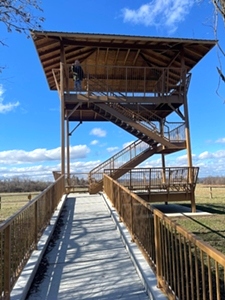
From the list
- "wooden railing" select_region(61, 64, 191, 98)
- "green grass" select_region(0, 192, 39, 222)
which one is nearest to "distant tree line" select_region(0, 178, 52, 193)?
"green grass" select_region(0, 192, 39, 222)

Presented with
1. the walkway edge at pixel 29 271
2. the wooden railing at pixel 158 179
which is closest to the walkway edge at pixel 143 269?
the walkway edge at pixel 29 271

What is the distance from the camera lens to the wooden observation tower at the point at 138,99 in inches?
580

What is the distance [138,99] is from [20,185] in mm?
42320

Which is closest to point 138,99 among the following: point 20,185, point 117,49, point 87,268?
point 117,49

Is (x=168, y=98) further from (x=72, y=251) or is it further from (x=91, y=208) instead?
(x=72, y=251)

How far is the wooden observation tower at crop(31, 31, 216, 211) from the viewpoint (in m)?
14.7

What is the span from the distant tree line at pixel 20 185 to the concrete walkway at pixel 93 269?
44147 millimetres

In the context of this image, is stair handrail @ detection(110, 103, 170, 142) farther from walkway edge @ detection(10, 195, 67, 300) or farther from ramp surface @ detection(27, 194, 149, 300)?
walkway edge @ detection(10, 195, 67, 300)

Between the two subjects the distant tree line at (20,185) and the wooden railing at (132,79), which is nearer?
the wooden railing at (132,79)

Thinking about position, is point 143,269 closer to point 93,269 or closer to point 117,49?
point 93,269

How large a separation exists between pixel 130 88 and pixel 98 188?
810 cm

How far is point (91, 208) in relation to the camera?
11.1 meters

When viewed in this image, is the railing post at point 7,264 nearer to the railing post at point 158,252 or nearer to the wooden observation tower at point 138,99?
the railing post at point 158,252

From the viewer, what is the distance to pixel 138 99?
1595 centimetres
